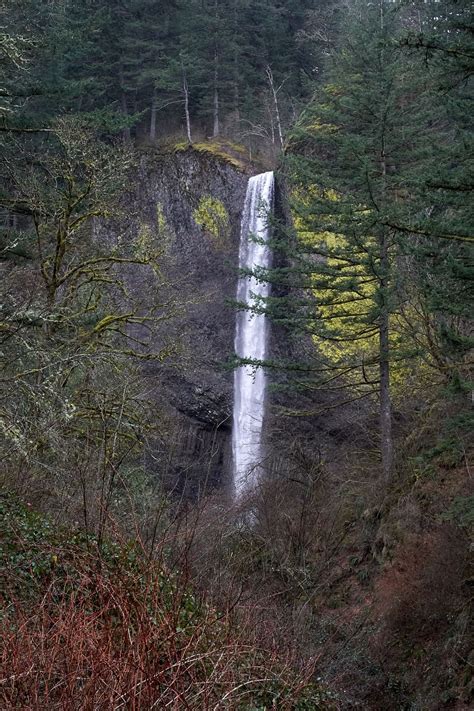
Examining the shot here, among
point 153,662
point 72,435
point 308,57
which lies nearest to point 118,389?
point 72,435

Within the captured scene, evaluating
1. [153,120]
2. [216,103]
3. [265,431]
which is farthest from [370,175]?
[153,120]

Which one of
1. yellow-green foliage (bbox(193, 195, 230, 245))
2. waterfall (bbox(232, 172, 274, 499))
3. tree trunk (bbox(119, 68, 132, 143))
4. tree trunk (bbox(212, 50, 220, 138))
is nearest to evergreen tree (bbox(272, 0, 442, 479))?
waterfall (bbox(232, 172, 274, 499))

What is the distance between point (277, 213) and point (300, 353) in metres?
6.00

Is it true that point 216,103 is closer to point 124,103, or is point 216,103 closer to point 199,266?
point 124,103

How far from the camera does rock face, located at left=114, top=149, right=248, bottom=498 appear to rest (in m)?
24.8

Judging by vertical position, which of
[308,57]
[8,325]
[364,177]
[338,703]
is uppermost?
[308,57]

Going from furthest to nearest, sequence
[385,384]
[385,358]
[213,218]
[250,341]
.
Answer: [213,218] → [250,341] → [385,384] → [385,358]

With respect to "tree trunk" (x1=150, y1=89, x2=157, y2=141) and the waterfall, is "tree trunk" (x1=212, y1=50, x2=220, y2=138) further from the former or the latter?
the waterfall

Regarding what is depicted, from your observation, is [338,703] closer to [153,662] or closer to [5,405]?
[153,662]

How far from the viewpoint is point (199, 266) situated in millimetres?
26734

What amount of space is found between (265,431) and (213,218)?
33.0 feet

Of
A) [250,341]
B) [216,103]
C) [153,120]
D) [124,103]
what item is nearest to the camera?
[250,341]

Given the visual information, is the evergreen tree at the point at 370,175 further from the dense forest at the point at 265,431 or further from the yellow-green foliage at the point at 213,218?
the yellow-green foliage at the point at 213,218

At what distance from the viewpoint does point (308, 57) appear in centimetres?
3306
